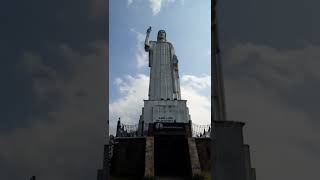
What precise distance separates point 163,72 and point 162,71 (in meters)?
0.10

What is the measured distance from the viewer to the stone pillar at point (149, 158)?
1332cm

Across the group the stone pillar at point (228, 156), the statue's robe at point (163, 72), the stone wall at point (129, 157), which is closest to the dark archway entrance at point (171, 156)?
the stone wall at point (129, 157)

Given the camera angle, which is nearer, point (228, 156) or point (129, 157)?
point (228, 156)

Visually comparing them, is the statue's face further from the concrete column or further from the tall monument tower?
the concrete column

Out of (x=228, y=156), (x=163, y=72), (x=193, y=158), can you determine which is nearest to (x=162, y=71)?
(x=163, y=72)

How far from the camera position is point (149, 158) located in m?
14.3

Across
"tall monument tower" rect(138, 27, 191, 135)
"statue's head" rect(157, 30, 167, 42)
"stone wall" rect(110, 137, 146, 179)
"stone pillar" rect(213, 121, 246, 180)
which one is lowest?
"stone wall" rect(110, 137, 146, 179)

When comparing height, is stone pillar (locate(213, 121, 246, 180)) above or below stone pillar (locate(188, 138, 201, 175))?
above

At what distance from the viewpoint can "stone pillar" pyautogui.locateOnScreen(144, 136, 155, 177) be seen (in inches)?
524

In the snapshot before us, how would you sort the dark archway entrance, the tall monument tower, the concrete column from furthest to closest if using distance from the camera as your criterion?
the tall monument tower → the dark archway entrance → the concrete column

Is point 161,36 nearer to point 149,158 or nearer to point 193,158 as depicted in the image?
point 149,158

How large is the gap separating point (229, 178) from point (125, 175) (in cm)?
1323

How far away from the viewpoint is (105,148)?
441cm

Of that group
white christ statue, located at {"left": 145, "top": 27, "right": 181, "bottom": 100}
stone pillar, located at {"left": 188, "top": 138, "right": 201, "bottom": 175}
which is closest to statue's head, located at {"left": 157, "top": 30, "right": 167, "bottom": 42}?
white christ statue, located at {"left": 145, "top": 27, "right": 181, "bottom": 100}
